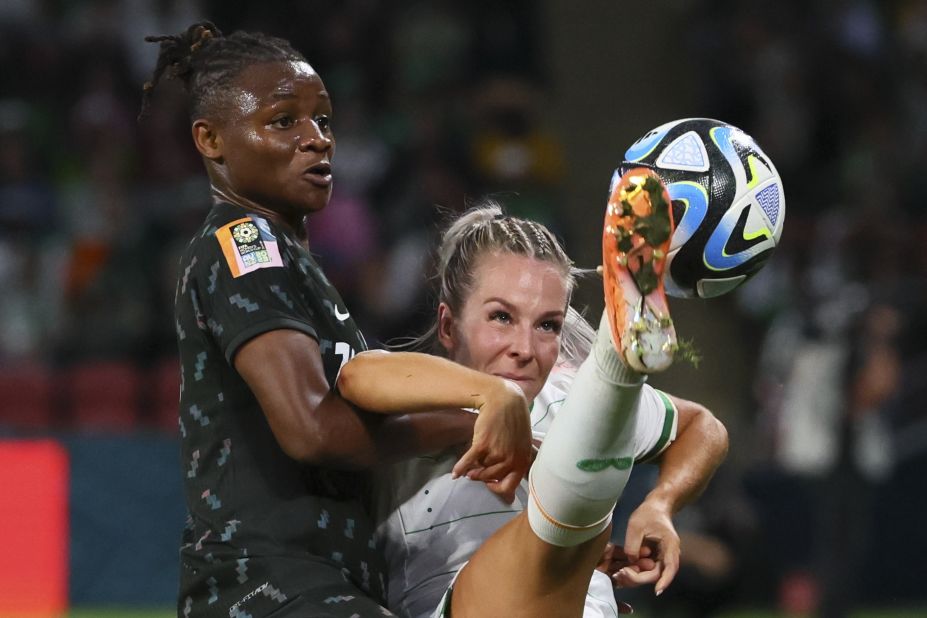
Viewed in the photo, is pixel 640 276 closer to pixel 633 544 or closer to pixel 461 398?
pixel 461 398

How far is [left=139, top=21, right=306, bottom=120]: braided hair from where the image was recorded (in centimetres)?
309

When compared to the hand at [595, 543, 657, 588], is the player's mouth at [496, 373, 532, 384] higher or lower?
higher

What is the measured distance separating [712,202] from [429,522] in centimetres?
93

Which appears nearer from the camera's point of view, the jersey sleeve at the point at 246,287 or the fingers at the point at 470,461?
the fingers at the point at 470,461

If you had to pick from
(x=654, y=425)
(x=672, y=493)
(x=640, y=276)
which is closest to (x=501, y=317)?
(x=654, y=425)

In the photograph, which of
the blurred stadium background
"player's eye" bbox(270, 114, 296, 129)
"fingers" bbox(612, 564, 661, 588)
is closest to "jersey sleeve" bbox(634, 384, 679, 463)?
"fingers" bbox(612, 564, 661, 588)

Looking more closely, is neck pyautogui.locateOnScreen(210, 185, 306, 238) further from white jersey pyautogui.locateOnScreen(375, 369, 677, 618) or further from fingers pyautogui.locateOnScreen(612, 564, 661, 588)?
fingers pyautogui.locateOnScreen(612, 564, 661, 588)

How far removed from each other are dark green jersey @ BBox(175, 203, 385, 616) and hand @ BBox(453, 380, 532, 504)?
409 millimetres

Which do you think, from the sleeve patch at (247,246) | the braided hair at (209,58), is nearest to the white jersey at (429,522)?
the sleeve patch at (247,246)

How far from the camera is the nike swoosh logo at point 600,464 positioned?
8.62 ft

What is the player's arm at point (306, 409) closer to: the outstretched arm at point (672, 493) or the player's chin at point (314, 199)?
the player's chin at point (314, 199)

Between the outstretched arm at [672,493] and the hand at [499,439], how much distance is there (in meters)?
0.49

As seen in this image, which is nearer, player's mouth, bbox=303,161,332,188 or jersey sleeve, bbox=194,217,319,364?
jersey sleeve, bbox=194,217,319,364

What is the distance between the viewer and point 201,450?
293cm
